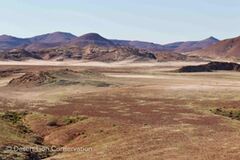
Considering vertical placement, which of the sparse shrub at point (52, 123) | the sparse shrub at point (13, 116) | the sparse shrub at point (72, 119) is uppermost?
the sparse shrub at point (72, 119)

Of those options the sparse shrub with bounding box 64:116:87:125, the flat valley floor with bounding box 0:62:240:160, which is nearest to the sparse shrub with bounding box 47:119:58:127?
the flat valley floor with bounding box 0:62:240:160

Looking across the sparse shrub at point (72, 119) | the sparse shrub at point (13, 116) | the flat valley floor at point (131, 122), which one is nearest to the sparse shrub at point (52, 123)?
the flat valley floor at point (131, 122)

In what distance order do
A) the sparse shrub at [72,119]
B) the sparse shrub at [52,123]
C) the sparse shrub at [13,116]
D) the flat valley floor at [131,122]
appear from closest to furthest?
the flat valley floor at [131,122], the sparse shrub at [52,123], the sparse shrub at [72,119], the sparse shrub at [13,116]

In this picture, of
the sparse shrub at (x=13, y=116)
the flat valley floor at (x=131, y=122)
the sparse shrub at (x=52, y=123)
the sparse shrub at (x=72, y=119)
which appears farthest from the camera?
the sparse shrub at (x=13, y=116)

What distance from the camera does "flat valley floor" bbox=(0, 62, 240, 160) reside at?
40500 mm

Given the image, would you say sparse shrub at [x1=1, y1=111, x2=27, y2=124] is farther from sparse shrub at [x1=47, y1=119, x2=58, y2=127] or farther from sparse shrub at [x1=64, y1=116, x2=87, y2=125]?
sparse shrub at [x1=64, y1=116, x2=87, y2=125]

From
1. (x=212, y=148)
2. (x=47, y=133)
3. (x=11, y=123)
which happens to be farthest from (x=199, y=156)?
(x=11, y=123)

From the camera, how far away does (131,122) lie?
191 ft

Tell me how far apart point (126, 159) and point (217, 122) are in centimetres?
2279

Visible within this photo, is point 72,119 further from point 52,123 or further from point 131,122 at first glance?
point 131,122

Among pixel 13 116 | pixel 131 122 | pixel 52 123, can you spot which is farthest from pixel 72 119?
pixel 13 116

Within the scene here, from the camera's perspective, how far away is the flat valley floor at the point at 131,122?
4050 cm

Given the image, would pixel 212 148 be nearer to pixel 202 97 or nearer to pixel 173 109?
pixel 173 109

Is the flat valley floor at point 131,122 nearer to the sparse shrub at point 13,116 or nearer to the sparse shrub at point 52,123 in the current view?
the sparse shrub at point 52,123
